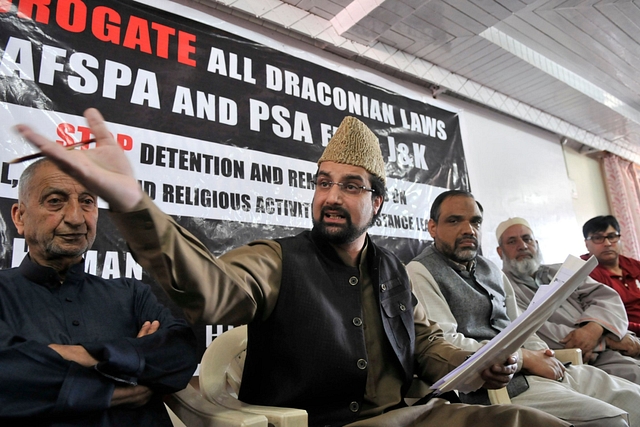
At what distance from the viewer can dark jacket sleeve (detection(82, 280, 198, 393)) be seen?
43.8 inches

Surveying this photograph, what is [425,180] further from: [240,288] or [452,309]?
[240,288]

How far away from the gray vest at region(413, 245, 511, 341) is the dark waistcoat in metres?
0.81

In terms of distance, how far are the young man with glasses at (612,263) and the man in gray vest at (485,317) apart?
122cm

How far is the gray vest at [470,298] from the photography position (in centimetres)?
212

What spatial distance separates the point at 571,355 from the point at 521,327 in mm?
1361

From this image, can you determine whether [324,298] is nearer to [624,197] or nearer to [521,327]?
[521,327]

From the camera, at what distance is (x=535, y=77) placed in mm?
4109

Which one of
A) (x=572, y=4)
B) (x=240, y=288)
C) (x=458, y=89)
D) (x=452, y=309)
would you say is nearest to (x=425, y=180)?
(x=458, y=89)

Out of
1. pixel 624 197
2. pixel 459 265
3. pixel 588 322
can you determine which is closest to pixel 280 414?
pixel 459 265

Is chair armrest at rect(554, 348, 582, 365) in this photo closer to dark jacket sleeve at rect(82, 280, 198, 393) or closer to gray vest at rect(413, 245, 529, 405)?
gray vest at rect(413, 245, 529, 405)

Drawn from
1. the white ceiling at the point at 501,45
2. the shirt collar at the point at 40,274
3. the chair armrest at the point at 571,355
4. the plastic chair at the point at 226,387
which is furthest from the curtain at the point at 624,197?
the shirt collar at the point at 40,274

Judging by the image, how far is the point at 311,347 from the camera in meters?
1.25

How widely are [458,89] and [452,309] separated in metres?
2.45

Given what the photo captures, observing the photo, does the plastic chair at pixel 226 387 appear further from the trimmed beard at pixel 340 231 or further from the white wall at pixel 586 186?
the white wall at pixel 586 186
